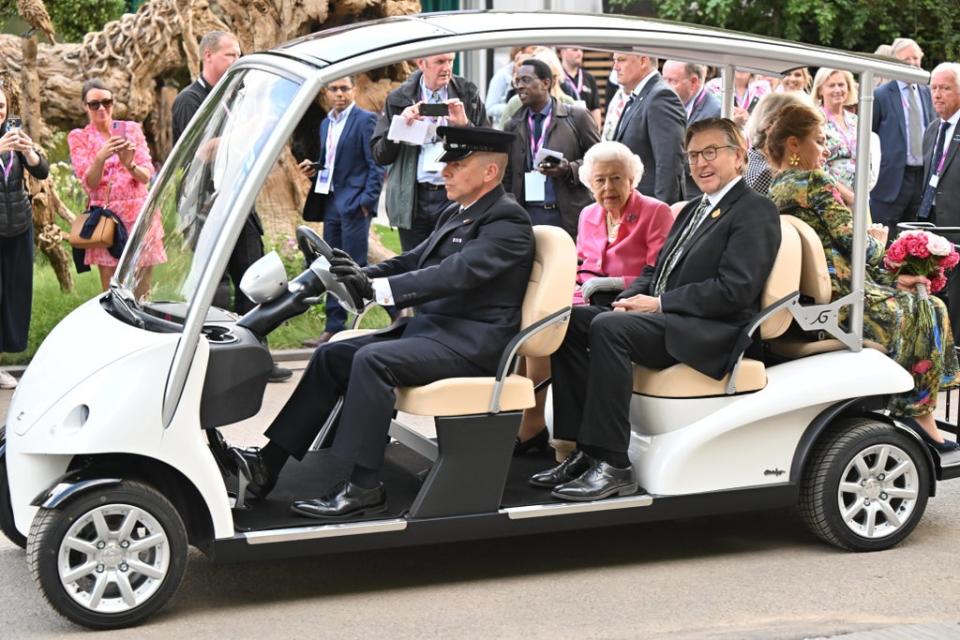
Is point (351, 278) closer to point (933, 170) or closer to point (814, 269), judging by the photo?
point (814, 269)

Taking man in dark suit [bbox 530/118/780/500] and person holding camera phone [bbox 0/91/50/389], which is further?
person holding camera phone [bbox 0/91/50/389]

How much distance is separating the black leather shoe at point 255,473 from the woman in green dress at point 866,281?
2221mm

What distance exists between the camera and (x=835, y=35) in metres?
18.2

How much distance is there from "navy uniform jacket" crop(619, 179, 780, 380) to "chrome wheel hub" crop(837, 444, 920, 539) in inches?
Result: 26.0

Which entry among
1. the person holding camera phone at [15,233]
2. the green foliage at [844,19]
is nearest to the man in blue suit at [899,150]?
the person holding camera phone at [15,233]

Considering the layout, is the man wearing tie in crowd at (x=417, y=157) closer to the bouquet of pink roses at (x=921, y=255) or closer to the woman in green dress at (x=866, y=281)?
the woman in green dress at (x=866, y=281)

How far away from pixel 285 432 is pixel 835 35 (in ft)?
46.7

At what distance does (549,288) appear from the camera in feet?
17.2

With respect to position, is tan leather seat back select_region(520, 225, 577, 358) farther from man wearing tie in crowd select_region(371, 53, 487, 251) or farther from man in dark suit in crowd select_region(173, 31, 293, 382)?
man wearing tie in crowd select_region(371, 53, 487, 251)

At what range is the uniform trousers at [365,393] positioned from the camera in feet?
16.6

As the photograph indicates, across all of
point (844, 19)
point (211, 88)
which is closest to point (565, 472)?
point (211, 88)

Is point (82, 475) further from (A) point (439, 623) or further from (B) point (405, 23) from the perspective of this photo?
(B) point (405, 23)

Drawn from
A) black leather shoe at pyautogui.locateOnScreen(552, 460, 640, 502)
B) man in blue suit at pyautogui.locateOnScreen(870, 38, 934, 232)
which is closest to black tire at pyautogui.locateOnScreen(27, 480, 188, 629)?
black leather shoe at pyautogui.locateOnScreen(552, 460, 640, 502)

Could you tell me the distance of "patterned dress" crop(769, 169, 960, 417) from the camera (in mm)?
5781
